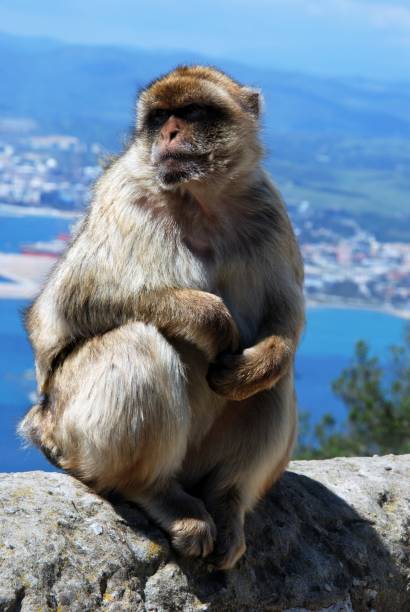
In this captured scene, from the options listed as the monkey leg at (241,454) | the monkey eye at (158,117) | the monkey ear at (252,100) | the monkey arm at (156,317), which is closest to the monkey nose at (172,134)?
the monkey eye at (158,117)

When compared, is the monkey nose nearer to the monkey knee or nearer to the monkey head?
the monkey head

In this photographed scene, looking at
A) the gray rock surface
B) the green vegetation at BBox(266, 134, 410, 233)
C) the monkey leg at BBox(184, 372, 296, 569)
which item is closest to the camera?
the gray rock surface

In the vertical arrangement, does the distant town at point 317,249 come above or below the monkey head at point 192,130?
below

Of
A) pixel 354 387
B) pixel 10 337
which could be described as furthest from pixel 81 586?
pixel 10 337

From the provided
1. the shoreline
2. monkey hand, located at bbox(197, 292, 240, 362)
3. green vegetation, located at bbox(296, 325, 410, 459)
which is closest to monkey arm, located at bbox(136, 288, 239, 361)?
monkey hand, located at bbox(197, 292, 240, 362)

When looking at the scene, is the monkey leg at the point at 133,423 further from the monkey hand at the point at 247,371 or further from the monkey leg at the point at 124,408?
the monkey hand at the point at 247,371

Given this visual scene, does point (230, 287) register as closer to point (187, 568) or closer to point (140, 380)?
point (140, 380)
